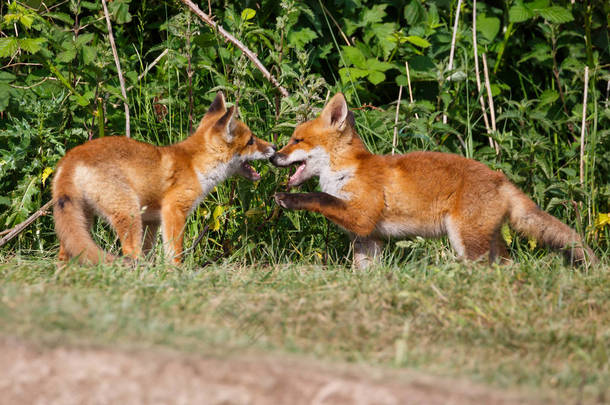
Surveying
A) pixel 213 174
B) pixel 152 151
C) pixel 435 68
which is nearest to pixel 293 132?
pixel 213 174

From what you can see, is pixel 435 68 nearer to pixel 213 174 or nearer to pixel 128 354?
pixel 213 174

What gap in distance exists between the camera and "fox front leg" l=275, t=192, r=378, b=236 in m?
5.41

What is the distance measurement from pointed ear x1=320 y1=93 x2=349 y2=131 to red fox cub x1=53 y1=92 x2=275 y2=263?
0.58 meters

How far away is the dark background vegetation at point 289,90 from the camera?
6234mm

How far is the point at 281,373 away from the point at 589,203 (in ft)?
15.6

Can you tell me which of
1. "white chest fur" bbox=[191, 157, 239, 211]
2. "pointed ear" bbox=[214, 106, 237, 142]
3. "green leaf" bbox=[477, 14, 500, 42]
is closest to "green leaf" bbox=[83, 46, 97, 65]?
"pointed ear" bbox=[214, 106, 237, 142]

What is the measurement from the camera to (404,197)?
18.3 feet

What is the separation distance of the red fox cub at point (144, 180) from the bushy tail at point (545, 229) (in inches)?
80.7

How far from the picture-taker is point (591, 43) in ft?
23.7

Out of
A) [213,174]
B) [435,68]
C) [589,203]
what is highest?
[435,68]

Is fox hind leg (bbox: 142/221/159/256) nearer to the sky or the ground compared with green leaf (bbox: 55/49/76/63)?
nearer to the ground

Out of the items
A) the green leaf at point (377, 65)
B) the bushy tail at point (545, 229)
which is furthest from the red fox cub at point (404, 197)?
the green leaf at point (377, 65)

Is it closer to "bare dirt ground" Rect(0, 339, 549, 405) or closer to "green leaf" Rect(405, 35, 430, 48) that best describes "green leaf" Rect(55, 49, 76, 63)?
"green leaf" Rect(405, 35, 430, 48)

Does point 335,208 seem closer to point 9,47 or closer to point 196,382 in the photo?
point 196,382
